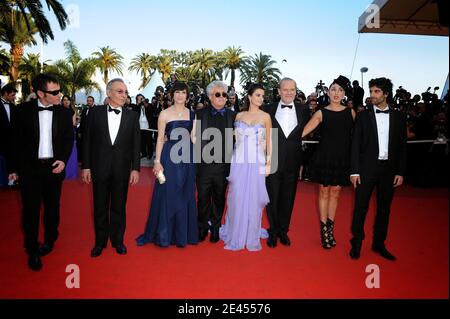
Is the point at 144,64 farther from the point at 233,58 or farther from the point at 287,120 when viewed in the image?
the point at 287,120

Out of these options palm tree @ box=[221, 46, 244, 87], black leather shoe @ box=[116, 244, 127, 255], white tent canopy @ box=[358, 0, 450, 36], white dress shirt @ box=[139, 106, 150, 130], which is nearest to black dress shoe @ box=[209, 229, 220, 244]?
black leather shoe @ box=[116, 244, 127, 255]

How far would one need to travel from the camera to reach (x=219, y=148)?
4.49 metres

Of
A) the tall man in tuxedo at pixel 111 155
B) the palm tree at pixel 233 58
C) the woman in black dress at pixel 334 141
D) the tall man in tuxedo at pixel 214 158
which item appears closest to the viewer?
the tall man in tuxedo at pixel 111 155

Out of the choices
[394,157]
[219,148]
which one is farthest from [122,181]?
[394,157]

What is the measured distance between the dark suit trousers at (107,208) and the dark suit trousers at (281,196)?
1842mm

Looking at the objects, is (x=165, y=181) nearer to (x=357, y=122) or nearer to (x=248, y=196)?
(x=248, y=196)

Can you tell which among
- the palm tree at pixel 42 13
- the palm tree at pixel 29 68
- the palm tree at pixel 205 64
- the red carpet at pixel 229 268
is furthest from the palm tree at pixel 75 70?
the red carpet at pixel 229 268

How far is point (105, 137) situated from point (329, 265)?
114 inches

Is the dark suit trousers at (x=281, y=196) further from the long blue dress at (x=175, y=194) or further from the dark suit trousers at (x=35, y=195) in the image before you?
the dark suit trousers at (x=35, y=195)

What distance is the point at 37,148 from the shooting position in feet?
12.6

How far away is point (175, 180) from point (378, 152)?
8.03ft

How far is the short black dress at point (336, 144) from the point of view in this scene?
172 inches

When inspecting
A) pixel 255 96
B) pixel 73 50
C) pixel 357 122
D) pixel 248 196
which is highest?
pixel 73 50

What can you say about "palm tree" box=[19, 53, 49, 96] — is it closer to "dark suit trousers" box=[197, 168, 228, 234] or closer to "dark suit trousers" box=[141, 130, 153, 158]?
"dark suit trousers" box=[141, 130, 153, 158]
